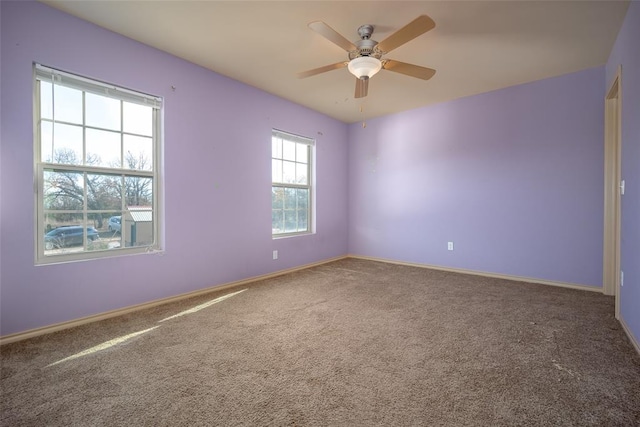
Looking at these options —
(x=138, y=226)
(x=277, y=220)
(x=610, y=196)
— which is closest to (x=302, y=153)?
(x=277, y=220)

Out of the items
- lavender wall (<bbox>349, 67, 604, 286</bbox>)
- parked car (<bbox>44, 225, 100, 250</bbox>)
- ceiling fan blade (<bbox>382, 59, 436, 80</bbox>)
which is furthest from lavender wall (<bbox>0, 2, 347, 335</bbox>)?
ceiling fan blade (<bbox>382, 59, 436, 80</bbox>)

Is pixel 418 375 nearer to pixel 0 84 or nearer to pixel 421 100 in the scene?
pixel 0 84

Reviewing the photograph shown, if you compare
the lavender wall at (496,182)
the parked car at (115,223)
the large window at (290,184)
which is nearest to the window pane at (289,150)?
the large window at (290,184)

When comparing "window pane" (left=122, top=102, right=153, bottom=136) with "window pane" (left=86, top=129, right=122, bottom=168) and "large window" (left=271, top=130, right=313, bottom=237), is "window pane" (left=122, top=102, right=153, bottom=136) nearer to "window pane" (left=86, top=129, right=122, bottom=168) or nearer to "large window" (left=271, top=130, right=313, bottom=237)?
"window pane" (left=86, top=129, right=122, bottom=168)

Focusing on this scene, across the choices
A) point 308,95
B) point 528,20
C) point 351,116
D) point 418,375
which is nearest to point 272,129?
point 308,95

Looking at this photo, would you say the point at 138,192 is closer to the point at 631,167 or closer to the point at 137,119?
the point at 137,119

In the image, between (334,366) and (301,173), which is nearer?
(334,366)

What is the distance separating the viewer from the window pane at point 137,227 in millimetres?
2826

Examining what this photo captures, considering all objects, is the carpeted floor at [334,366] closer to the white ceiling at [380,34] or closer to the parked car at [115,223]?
the parked car at [115,223]

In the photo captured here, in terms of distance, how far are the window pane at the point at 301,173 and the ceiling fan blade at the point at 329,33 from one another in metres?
2.53

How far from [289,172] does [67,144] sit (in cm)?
269

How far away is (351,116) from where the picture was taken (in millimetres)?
5148

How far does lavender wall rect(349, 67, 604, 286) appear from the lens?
3434 mm

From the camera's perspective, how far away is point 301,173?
480 cm
